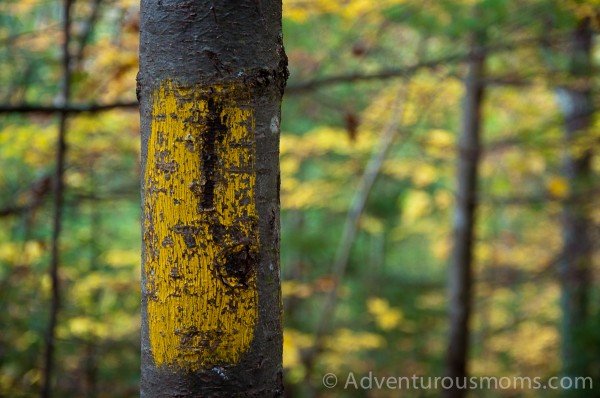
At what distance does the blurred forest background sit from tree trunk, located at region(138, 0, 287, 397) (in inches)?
82.6

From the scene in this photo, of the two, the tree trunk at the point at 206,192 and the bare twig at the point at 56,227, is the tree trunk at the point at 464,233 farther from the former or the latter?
the tree trunk at the point at 206,192

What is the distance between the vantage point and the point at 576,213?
7.90 metres

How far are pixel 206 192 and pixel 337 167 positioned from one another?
264 inches

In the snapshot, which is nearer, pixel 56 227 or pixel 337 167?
pixel 56 227

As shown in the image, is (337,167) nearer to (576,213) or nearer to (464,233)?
(464,233)

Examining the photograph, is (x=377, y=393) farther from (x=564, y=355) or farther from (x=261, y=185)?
(x=261, y=185)

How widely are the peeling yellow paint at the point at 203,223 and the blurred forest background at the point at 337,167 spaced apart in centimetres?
212

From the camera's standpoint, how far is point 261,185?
1.04m

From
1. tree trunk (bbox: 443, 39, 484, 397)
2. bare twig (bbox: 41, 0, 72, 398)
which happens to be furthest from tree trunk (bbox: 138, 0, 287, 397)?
tree trunk (bbox: 443, 39, 484, 397)

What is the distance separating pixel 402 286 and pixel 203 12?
9.05 m

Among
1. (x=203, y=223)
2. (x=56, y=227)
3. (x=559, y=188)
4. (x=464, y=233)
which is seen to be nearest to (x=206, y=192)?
(x=203, y=223)

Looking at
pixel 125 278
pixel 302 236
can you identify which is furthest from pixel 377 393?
pixel 125 278

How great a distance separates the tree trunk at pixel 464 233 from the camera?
6.05m

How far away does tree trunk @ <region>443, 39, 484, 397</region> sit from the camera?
6.05m
